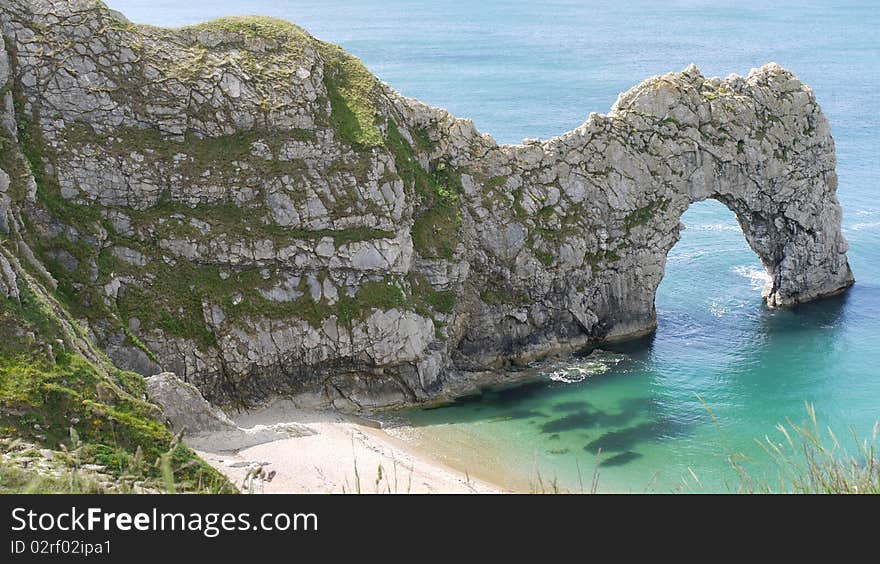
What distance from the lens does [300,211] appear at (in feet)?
164

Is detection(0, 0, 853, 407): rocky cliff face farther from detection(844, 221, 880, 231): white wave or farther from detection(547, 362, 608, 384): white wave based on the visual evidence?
detection(844, 221, 880, 231): white wave

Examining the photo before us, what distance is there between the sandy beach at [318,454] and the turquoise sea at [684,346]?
222 centimetres

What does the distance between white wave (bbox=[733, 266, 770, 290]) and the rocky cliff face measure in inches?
500

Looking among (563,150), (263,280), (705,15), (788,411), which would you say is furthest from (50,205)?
(705,15)

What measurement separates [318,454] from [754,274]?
136ft

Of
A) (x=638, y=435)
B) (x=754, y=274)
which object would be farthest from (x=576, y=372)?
(x=754, y=274)

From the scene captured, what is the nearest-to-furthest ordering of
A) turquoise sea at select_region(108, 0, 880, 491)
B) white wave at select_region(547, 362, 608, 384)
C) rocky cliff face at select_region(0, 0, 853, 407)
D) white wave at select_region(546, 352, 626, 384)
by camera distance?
turquoise sea at select_region(108, 0, 880, 491), rocky cliff face at select_region(0, 0, 853, 407), white wave at select_region(547, 362, 608, 384), white wave at select_region(546, 352, 626, 384)

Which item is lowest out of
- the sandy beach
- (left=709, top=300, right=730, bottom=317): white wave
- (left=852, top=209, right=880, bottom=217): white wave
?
the sandy beach

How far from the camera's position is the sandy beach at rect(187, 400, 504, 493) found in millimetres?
38500

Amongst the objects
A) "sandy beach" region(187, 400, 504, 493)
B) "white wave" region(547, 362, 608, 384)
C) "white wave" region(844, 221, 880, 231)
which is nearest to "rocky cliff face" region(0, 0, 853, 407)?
"white wave" region(547, 362, 608, 384)

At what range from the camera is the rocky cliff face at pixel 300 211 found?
4703 cm

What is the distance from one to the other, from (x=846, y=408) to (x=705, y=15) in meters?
156

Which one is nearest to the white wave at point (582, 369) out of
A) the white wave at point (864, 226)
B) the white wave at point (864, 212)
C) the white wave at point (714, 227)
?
the white wave at point (714, 227)

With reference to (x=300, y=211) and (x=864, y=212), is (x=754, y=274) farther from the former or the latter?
(x=300, y=211)
